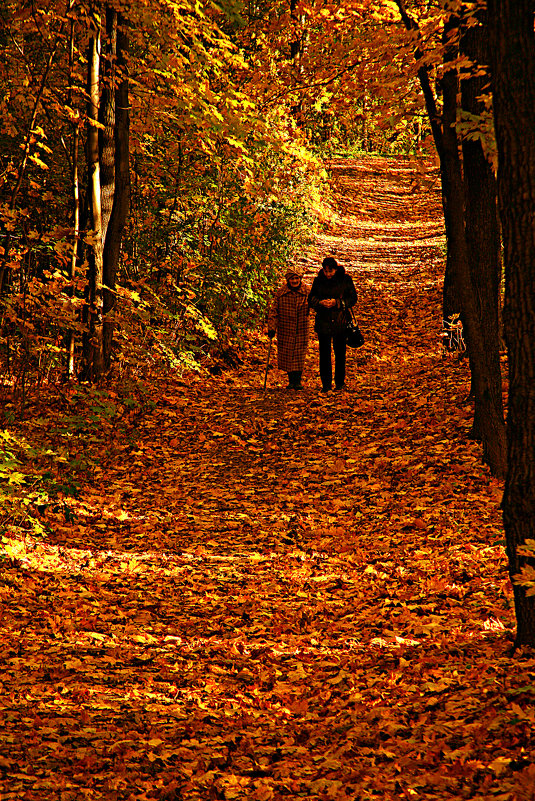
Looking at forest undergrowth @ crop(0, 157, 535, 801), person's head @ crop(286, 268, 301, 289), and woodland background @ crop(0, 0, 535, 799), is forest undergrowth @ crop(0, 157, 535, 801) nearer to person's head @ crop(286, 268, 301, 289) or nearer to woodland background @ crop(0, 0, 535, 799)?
woodland background @ crop(0, 0, 535, 799)

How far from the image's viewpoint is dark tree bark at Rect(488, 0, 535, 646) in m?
3.71

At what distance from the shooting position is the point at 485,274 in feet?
25.5

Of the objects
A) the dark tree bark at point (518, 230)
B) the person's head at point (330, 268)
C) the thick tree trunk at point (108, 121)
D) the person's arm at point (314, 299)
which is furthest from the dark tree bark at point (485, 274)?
the thick tree trunk at point (108, 121)

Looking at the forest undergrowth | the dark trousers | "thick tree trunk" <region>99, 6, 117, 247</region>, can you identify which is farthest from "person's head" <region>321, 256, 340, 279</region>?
"thick tree trunk" <region>99, 6, 117, 247</region>

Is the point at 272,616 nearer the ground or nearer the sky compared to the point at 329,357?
nearer the ground

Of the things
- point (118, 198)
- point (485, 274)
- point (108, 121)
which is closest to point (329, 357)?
point (485, 274)

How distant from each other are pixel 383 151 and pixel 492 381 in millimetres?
41758

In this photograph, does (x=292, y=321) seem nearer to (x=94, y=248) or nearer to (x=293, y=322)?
(x=293, y=322)

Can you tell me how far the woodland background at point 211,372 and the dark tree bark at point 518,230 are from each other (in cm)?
1

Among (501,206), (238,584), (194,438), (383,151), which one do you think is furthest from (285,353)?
(383,151)

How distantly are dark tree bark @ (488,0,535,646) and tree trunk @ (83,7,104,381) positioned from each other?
281 inches

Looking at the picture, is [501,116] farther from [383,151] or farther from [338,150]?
[383,151]

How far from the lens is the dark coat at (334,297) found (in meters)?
10.8

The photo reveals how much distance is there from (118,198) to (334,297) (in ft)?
11.7
